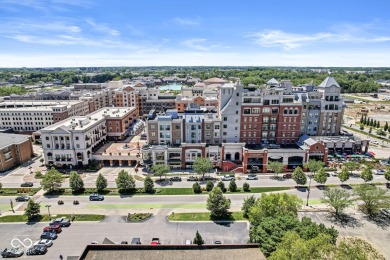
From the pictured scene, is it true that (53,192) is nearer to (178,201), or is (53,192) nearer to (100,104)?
(178,201)

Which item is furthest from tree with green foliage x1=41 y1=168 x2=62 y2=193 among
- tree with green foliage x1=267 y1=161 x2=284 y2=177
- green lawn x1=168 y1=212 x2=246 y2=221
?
tree with green foliage x1=267 y1=161 x2=284 y2=177

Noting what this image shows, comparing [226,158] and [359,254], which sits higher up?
[359,254]

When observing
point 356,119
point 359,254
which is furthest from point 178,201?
point 356,119

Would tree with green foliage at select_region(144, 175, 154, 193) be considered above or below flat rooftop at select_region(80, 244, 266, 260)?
below

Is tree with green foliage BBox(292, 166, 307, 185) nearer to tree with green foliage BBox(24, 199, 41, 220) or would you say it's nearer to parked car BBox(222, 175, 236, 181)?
parked car BBox(222, 175, 236, 181)

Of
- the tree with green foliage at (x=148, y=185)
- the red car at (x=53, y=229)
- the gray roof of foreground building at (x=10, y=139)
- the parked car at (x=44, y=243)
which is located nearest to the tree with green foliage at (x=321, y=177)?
the tree with green foliage at (x=148, y=185)

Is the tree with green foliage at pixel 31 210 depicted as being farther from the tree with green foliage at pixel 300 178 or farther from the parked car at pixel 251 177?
the tree with green foliage at pixel 300 178
